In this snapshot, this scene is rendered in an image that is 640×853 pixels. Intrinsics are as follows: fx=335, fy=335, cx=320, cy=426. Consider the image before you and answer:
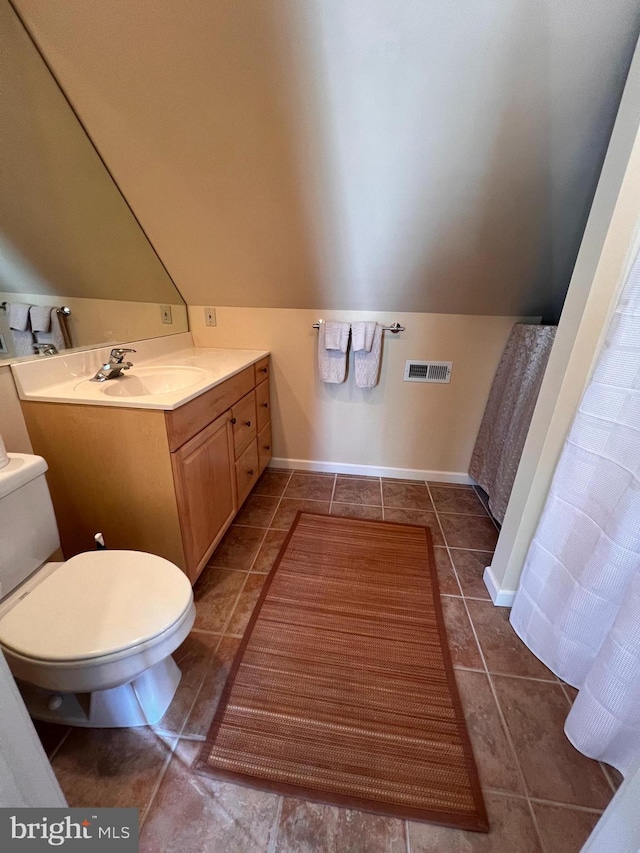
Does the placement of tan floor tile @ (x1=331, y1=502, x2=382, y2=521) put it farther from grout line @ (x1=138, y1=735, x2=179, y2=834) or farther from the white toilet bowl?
grout line @ (x1=138, y1=735, x2=179, y2=834)

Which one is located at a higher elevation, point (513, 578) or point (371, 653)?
point (513, 578)

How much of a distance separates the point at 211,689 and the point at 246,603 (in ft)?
1.09

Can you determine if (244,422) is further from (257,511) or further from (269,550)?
(269,550)

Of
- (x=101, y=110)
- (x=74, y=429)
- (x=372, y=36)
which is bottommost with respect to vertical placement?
(x=74, y=429)

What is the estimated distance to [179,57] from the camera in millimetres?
1044

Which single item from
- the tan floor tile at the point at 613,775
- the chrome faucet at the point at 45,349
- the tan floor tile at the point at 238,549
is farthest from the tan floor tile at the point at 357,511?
the chrome faucet at the point at 45,349

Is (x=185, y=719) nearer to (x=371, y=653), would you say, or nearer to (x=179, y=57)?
(x=371, y=653)

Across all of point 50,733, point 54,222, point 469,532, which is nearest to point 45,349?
point 54,222

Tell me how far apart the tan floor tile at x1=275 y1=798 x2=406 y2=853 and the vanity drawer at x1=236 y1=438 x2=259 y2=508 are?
1.16 meters

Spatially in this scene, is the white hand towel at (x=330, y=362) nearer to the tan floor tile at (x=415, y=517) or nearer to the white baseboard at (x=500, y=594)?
the tan floor tile at (x=415, y=517)

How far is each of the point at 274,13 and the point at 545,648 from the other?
7.13ft

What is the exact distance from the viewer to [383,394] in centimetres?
222

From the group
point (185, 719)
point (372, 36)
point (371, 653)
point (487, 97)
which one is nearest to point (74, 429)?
point (185, 719)

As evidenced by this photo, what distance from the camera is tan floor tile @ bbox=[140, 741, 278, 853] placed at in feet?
2.58
